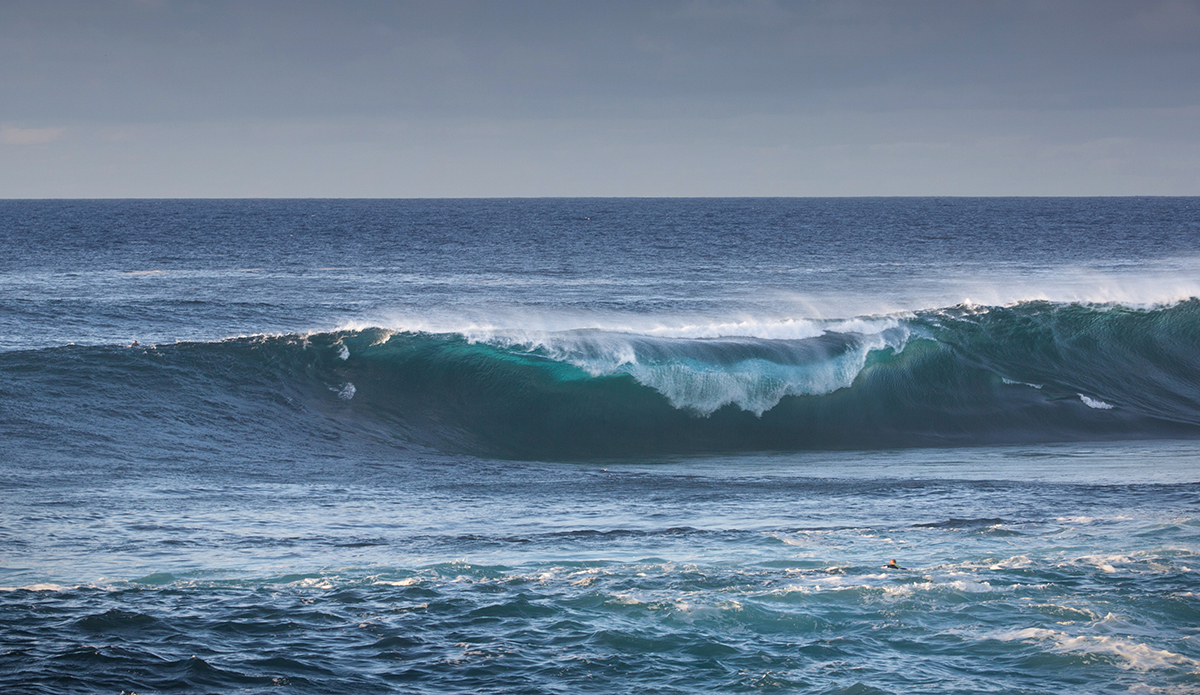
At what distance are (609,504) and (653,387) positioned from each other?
6734 mm

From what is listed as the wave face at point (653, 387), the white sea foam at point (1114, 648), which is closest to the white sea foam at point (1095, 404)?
the wave face at point (653, 387)

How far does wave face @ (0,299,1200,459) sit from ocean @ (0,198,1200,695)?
8 centimetres

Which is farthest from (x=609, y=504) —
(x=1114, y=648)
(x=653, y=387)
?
(x=653, y=387)

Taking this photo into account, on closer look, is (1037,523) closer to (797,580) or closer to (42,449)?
(797,580)

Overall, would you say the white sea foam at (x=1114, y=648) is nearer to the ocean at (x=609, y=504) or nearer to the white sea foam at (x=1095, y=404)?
the ocean at (x=609, y=504)

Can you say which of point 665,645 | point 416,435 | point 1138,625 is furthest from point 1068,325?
point 665,645

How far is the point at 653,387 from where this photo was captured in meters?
18.0

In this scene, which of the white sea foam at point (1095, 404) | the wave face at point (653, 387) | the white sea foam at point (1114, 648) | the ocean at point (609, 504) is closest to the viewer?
the white sea foam at point (1114, 648)

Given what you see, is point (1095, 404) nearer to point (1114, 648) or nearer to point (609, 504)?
point (609, 504)

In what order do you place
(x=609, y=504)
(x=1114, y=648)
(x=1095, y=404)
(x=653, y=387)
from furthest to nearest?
(x=1095, y=404)
(x=653, y=387)
(x=609, y=504)
(x=1114, y=648)

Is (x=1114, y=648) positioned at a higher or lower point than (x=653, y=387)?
lower

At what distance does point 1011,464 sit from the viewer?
1425 cm

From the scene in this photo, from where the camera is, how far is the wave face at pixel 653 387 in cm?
1622

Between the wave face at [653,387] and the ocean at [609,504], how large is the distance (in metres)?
0.08
